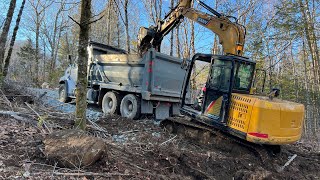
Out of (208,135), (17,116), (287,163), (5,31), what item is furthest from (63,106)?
(287,163)

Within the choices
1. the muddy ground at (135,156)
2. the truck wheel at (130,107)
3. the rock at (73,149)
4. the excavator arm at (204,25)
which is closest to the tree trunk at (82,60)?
the muddy ground at (135,156)

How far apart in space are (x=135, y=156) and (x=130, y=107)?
4.20m

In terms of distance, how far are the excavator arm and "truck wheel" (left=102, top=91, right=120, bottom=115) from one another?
5.56 feet

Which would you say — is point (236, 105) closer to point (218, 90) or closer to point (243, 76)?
point (218, 90)

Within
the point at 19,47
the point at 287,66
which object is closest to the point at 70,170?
the point at 287,66

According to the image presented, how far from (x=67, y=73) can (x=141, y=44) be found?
421 cm

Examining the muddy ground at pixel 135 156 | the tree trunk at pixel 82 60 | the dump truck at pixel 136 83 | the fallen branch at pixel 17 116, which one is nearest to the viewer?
the muddy ground at pixel 135 156

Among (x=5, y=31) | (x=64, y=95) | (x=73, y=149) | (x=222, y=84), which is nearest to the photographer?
(x=73, y=149)

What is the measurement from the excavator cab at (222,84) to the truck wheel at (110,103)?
10.3ft

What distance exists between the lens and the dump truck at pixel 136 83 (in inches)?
341

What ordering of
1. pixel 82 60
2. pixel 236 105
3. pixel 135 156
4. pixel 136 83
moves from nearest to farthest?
pixel 135 156, pixel 82 60, pixel 236 105, pixel 136 83

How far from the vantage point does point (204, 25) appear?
817cm

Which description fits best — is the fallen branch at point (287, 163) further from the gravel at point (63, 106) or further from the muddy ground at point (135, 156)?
the gravel at point (63, 106)

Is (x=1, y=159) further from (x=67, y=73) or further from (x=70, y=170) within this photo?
(x=67, y=73)
